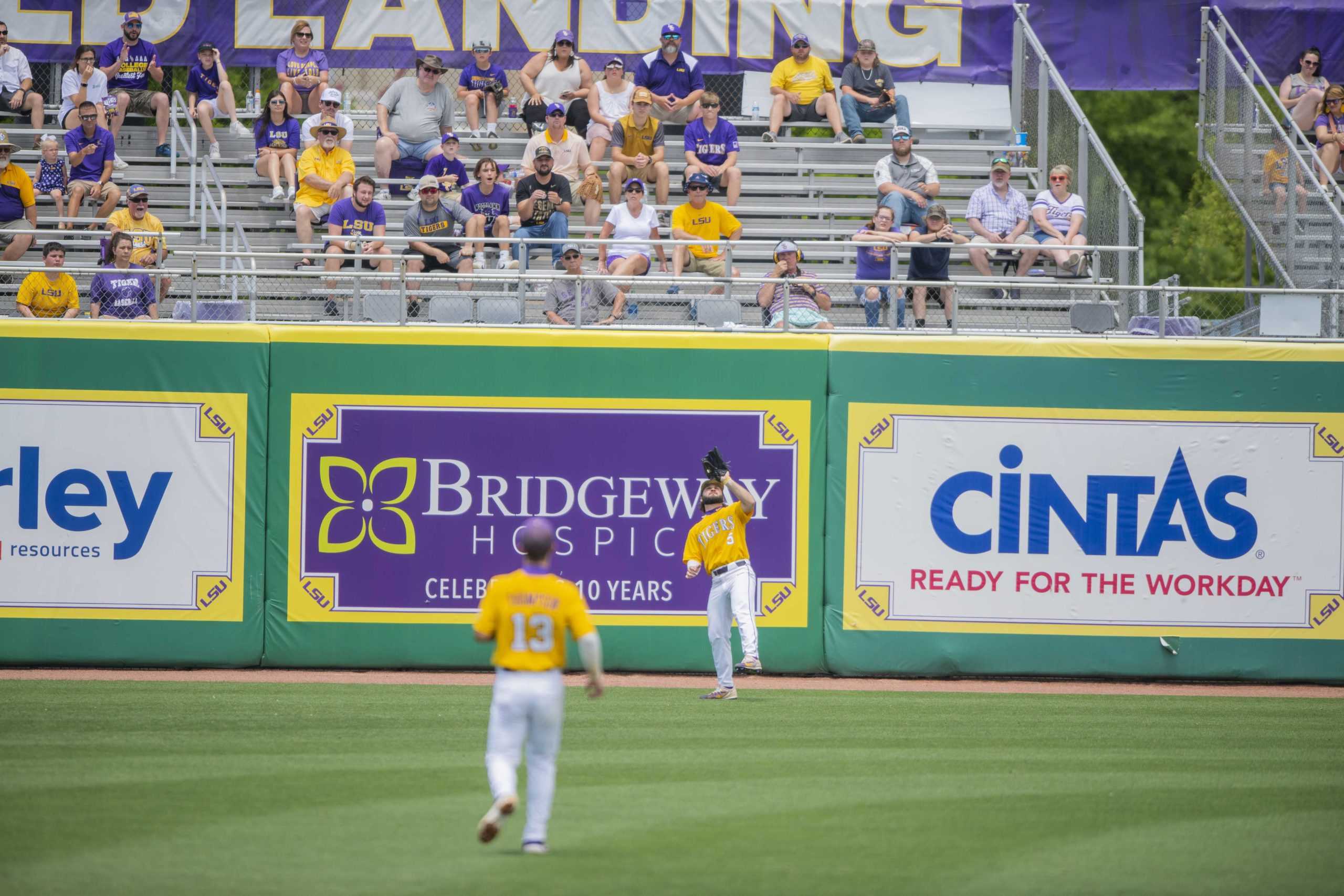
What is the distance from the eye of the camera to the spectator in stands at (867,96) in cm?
2175

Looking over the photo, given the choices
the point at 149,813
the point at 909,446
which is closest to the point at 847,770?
the point at 149,813

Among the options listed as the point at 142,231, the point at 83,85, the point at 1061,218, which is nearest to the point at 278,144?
the point at 83,85

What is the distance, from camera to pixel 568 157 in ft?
66.6

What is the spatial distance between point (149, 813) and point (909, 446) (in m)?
9.69

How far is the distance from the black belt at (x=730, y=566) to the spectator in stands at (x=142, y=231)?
279 inches

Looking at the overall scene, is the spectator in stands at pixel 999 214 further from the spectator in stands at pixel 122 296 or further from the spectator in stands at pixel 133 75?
the spectator in stands at pixel 133 75

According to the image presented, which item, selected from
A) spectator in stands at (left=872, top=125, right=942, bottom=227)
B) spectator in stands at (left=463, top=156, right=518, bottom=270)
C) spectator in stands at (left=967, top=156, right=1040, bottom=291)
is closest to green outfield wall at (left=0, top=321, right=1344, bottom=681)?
spectator in stands at (left=463, top=156, right=518, bottom=270)

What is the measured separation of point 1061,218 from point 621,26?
7395 mm

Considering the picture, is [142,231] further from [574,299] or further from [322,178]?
[574,299]

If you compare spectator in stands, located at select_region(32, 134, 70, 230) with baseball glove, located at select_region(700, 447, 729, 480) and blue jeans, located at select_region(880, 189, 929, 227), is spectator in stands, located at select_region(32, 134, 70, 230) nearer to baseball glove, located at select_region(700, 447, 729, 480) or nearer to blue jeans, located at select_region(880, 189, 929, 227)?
baseball glove, located at select_region(700, 447, 729, 480)

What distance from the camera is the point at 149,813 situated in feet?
28.8

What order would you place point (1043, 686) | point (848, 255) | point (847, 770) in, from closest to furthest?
point (847, 770) → point (1043, 686) → point (848, 255)

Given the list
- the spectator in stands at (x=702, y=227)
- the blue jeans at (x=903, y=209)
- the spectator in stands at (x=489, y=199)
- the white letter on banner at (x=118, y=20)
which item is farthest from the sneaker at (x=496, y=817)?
the white letter on banner at (x=118, y=20)

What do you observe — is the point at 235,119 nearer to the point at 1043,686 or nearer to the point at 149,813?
the point at 1043,686
